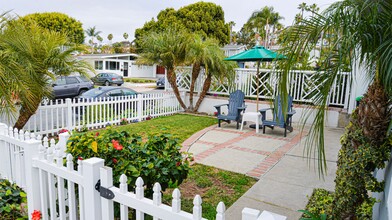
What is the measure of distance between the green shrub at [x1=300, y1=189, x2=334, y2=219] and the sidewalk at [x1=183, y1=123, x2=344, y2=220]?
0.09 metres

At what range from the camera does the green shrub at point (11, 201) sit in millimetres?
3223

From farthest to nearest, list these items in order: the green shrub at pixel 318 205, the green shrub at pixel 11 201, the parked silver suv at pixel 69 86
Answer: the parked silver suv at pixel 69 86, the green shrub at pixel 11 201, the green shrub at pixel 318 205

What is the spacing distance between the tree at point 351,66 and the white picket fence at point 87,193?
1.25 meters

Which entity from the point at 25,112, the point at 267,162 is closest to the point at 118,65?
the point at 25,112

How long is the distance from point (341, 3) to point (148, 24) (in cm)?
3732

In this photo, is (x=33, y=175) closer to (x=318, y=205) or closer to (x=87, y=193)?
(x=87, y=193)

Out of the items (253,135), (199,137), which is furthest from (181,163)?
(253,135)

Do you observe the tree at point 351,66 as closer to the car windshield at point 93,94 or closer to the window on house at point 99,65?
the car windshield at point 93,94

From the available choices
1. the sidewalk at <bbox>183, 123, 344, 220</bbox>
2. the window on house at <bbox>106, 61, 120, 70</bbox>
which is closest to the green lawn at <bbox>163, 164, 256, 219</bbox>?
the sidewalk at <bbox>183, 123, 344, 220</bbox>

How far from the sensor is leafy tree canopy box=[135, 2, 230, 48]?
3331cm

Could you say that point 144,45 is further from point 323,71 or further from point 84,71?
point 323,71

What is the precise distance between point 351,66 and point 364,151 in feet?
2.82

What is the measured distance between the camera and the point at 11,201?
3473 mm

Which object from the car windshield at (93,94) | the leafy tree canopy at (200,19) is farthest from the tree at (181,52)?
the leafy tree canopy at (200,19)
